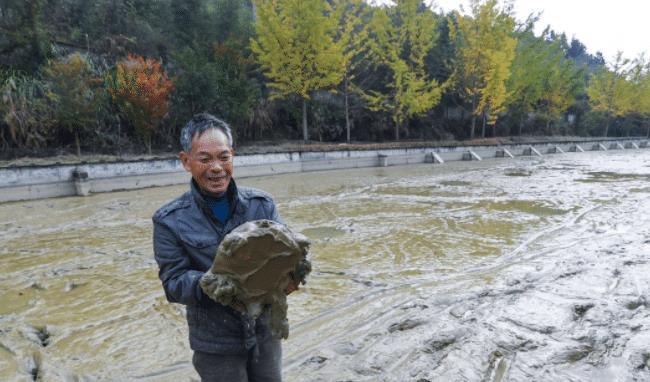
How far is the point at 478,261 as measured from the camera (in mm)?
5199

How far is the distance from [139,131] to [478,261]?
14.1 metres

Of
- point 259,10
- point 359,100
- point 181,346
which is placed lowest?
point 181,346

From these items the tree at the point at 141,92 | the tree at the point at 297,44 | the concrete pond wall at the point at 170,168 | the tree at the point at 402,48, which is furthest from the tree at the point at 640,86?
the tree at the point at 141,92

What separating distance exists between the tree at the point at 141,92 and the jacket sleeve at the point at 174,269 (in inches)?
558

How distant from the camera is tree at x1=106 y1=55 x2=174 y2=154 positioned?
14164 millimetres

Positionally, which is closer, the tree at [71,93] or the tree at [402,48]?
the tree at [71,93]

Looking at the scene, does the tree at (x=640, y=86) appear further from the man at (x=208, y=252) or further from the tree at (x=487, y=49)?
the man at (x=208, y=252)

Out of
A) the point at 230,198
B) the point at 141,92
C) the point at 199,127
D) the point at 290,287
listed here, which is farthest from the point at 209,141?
the point at 141,92

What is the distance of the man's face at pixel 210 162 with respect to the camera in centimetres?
163

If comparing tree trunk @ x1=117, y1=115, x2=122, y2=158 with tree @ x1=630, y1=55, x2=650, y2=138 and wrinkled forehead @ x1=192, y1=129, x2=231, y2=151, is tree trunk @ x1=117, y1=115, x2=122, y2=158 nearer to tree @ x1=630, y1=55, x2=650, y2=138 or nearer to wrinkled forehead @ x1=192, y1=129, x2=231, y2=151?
wrinkled forehead @ x1=192, y1=129, x2=231, y2=151

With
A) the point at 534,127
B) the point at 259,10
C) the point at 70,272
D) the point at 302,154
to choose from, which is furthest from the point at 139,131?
the point at 534,127

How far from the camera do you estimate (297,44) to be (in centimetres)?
1892

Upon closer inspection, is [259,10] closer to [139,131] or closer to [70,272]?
[139,131]

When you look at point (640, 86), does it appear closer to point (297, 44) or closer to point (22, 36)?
point (297, 44)
